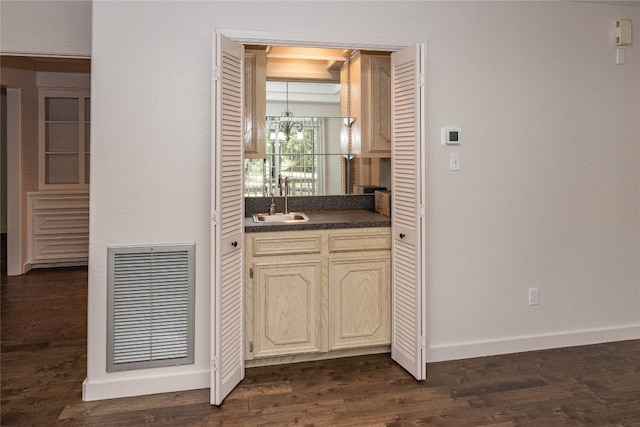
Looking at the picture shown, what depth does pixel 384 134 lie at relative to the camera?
3.51 meters

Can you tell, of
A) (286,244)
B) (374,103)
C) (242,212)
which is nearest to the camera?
→ (242,212)

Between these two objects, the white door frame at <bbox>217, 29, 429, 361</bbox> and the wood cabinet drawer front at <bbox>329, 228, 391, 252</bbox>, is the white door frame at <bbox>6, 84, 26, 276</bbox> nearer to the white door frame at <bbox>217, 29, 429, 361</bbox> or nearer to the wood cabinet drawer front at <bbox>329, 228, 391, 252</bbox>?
the white door frame at <bbox>217, 29, 429, 361</bbox>

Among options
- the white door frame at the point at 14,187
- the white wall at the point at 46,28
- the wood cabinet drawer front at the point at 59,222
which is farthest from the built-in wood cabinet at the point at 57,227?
the white wall at the point at 46,28

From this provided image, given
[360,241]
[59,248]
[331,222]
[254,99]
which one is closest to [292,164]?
[254,99]

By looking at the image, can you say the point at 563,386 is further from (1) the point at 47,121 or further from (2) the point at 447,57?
(1) the point at 47,121

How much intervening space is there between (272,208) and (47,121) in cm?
398

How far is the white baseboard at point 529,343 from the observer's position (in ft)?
10.3

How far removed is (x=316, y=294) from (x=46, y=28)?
2313mm

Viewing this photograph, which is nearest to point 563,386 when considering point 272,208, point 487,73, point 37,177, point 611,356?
point 611,356

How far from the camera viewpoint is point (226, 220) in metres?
2.62

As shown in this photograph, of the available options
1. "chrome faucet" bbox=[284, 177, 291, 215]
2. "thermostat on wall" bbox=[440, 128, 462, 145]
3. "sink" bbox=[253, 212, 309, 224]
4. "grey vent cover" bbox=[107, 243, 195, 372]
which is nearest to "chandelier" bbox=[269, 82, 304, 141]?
"chrome faucet" bbox=[284, 177, 291, 215]

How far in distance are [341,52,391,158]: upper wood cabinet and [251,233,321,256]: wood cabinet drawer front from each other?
867mm

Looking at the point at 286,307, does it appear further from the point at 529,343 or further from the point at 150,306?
the point at 529,343

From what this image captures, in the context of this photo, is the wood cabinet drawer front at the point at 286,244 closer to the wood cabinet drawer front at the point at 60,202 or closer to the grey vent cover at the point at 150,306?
the grey vent cover at the point at 150,306
